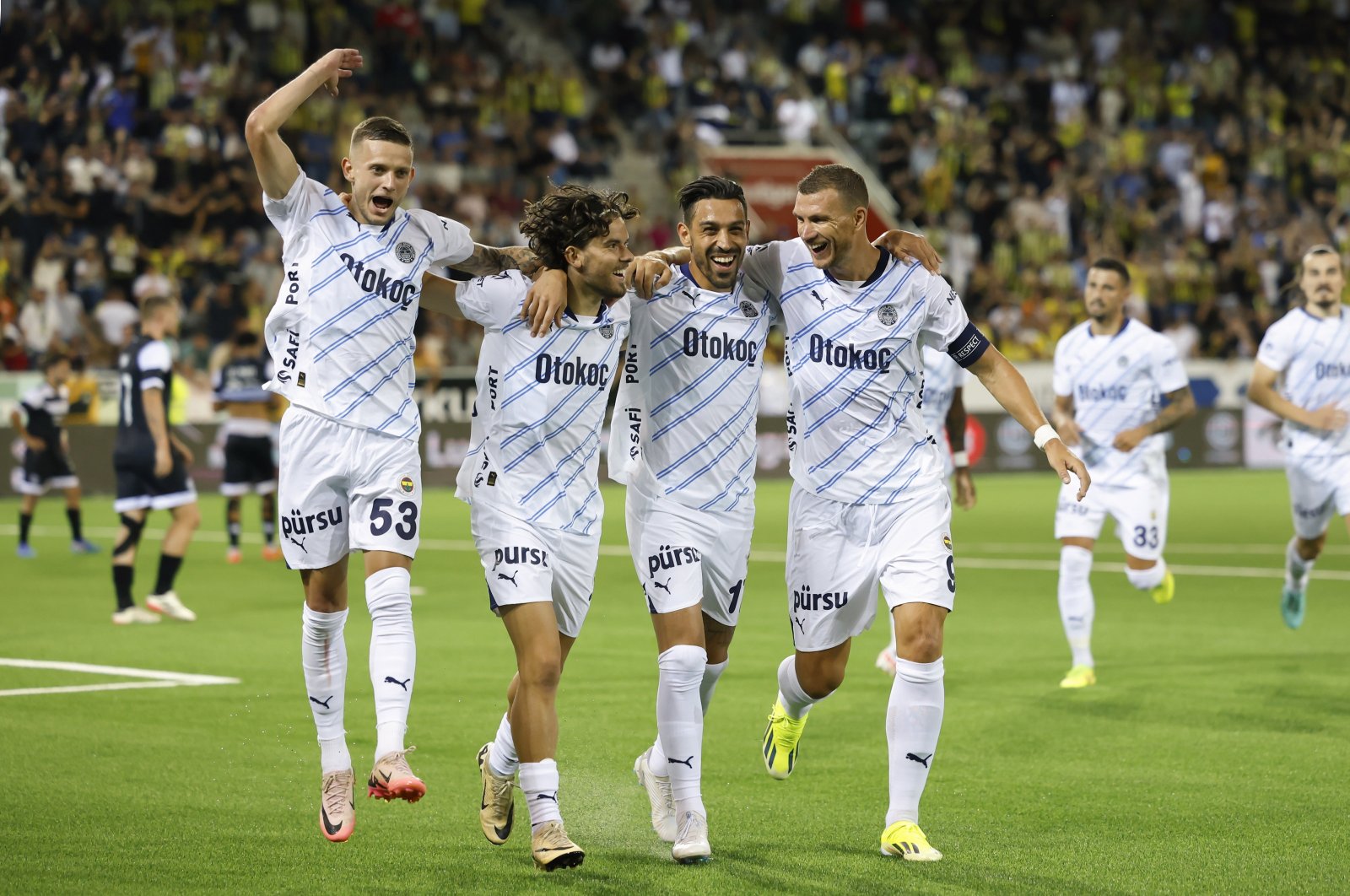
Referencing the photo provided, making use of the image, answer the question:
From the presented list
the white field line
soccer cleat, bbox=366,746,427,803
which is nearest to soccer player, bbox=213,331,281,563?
the white field line

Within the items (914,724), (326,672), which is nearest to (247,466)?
(326,672)

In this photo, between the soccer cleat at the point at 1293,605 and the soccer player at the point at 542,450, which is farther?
the soccer cleat at the point at 1293,605

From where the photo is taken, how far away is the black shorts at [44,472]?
1802 cm

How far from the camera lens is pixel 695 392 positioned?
22.2ft

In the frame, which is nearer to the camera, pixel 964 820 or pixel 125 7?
pixel 964 820

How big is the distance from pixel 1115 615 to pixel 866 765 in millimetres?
6145

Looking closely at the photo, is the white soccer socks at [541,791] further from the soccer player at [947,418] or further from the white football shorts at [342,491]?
the soccer player at [947,418]

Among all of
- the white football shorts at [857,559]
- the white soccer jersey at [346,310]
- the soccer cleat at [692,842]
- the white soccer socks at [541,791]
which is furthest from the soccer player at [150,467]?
the soccer cleat at [692,842]

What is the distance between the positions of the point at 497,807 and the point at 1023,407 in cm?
255

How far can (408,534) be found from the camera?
6523mm

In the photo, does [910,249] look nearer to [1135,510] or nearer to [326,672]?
[326,672]

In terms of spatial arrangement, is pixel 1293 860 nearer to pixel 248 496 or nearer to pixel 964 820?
pixel 964 820

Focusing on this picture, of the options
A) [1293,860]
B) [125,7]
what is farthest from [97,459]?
[1293,860]

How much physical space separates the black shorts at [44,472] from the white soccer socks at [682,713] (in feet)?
43.1
